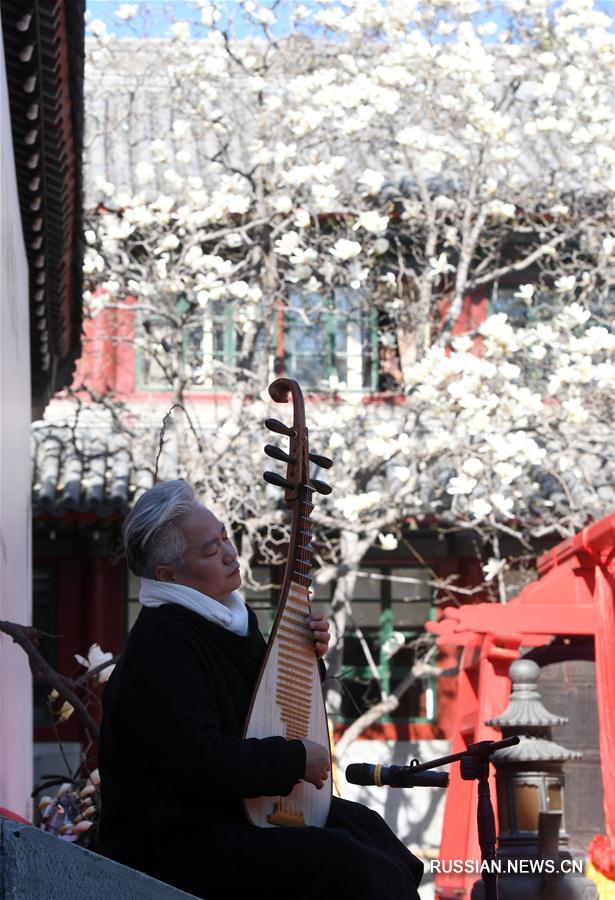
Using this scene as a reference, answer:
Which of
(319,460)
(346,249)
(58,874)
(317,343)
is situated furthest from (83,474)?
(58,874)

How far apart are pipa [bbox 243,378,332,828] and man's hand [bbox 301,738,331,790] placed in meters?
0.06

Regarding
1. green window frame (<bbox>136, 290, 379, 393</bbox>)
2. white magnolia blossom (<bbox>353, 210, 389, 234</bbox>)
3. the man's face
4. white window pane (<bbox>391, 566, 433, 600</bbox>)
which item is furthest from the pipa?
white window pane (<bbox>391, 566, 433, 600</bbox>)

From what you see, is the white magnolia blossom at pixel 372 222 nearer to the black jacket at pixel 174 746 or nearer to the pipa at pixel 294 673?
the pipa at pixel 294 673

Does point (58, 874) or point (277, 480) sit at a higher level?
point (277, 480)

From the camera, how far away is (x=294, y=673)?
307 cm

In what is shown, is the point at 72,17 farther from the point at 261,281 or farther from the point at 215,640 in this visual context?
the point at 261,281

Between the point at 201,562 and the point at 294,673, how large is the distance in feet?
1.06

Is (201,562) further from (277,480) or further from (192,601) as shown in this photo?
(277,480)

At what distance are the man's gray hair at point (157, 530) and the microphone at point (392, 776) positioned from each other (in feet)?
1.99

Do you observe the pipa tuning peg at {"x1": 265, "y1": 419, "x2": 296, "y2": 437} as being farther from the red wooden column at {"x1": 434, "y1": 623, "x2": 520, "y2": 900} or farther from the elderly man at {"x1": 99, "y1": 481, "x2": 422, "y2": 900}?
the red wooden column at {"x1": 434, "y1": 623, "x2": 520, "y2": 900}

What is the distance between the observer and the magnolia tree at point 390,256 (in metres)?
9.39

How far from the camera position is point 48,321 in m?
7.29

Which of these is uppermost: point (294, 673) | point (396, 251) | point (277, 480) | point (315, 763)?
point (396, 251)

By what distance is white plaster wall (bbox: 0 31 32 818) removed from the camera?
4586mm
